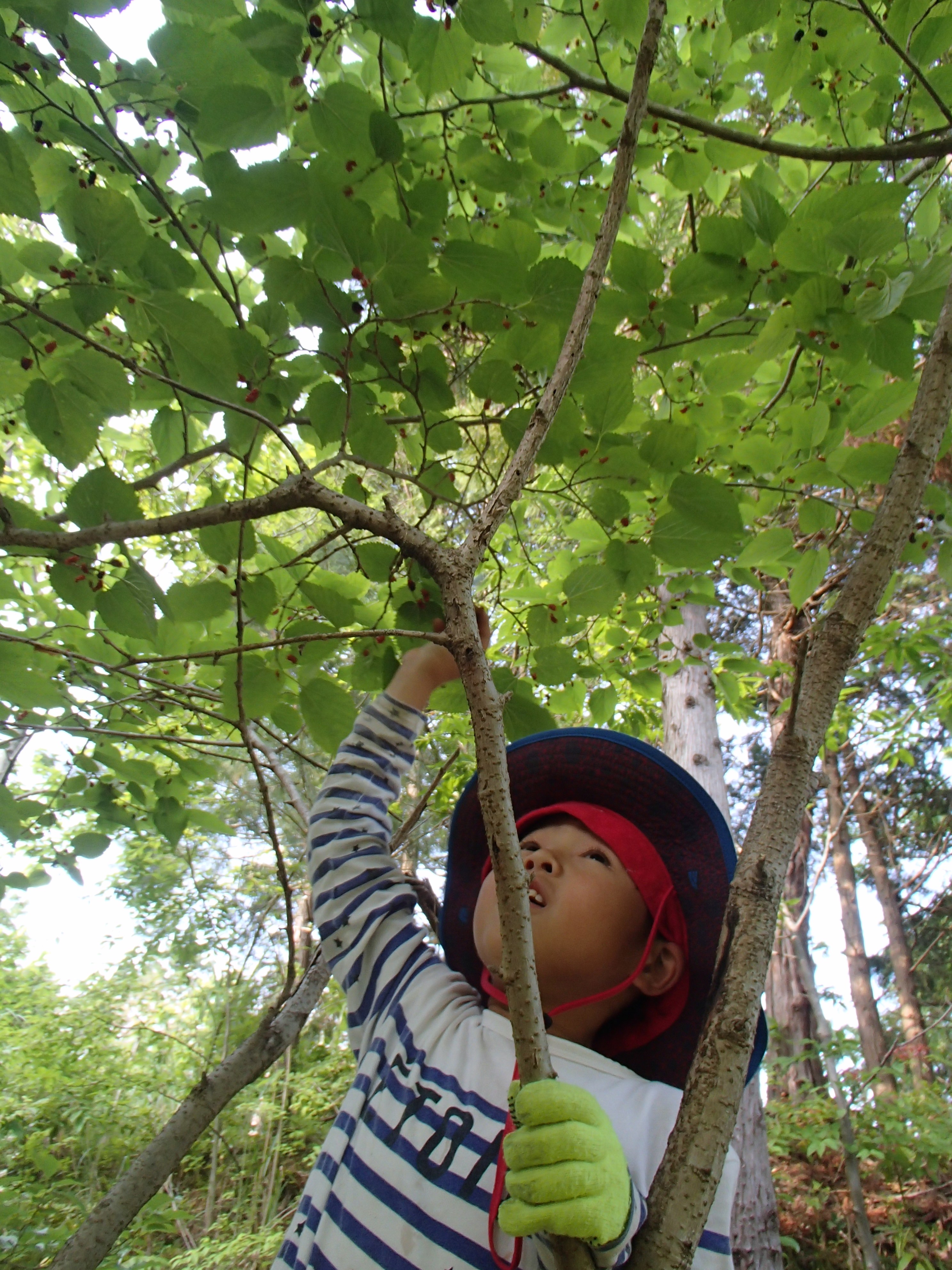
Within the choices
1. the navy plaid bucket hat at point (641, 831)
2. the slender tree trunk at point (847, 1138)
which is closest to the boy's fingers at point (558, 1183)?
the navy plaid bucket hat at point (641, 831)

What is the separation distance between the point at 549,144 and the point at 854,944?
7757mm

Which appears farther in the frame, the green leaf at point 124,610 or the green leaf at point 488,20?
the green leaf at point 124,610

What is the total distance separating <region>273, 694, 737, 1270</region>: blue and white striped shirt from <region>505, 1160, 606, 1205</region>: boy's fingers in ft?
0.15

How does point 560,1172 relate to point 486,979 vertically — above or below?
below

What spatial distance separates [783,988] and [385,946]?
671cm

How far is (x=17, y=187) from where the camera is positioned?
0.92 m

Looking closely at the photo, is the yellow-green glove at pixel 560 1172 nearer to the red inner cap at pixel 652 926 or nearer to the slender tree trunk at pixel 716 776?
the red inner cap at pixel 652 926

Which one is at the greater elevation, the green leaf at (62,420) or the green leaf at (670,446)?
the green leaf at (670,446)

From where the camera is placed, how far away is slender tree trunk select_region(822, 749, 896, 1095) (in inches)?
233

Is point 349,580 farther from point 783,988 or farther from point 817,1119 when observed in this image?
point 783,988

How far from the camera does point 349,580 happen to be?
1.33 metres

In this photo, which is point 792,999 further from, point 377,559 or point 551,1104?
point 551,1104

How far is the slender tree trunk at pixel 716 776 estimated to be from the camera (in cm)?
226

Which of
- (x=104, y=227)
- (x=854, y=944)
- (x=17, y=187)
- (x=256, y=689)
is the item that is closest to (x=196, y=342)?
(x=104, y=227)
